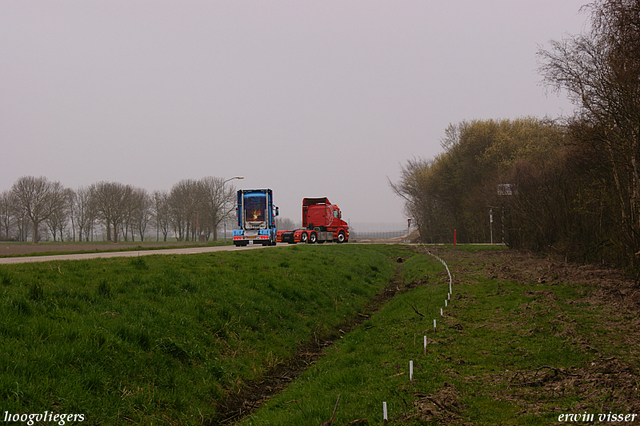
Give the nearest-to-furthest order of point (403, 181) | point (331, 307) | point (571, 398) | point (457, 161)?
1. point (571, 398)
2. point (331, 307)
3. point (457, 161)
4. point (403, 181)

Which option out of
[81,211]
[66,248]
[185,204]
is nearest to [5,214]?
[81,211]

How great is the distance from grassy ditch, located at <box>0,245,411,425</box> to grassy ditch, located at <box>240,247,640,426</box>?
123cm

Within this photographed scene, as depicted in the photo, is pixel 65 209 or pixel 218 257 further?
pixel 65 209

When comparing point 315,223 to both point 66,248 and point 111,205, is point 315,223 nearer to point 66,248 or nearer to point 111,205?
point 66,248

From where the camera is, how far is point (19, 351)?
18.8 feet

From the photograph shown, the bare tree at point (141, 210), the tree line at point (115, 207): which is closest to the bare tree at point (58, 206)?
the tree line at point (115, 207)

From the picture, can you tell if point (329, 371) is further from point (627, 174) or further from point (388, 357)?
point (627, 174)

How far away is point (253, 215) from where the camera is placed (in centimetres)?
3419

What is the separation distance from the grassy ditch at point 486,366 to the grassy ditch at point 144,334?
1227 millimetres

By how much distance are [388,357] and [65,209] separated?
87.8 m

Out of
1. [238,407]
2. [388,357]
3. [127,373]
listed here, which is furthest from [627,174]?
[127,373]

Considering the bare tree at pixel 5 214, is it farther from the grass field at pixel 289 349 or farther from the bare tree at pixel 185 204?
the grass field at pixel 289 349

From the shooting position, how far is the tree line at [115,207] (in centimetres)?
7056

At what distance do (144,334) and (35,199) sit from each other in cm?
7727
